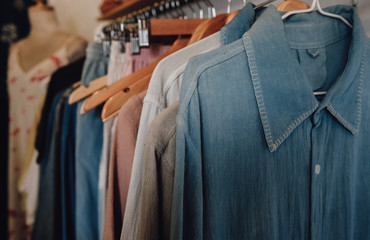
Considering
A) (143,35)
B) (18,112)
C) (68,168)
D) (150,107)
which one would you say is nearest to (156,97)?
(150,107)

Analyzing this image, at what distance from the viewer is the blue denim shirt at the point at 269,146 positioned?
471 millimetres

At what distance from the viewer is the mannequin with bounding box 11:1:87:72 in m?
1.49

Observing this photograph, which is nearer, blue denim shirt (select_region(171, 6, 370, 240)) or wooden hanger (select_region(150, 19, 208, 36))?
blue denim shirt (select_region(171, 6, 370, 240))

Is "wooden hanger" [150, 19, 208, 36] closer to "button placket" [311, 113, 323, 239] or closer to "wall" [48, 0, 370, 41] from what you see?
"button placket" [311, 113, 323, 239]

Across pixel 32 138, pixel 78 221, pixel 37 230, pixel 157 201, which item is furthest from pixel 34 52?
pixel 157 201

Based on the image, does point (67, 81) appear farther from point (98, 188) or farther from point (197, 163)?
point (197, 163)

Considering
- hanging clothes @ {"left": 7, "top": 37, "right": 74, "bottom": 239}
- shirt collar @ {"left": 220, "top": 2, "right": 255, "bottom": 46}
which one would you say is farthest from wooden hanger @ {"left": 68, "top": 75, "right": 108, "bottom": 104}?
hanging clothes @ {"left": 7, "top": 37, "right": 74, "bottom": 239}

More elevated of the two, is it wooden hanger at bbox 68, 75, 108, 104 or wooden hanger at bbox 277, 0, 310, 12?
wooden hanger at bbox 277, 0, 310, 12

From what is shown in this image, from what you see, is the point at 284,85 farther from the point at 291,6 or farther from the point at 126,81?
the point at 126,81

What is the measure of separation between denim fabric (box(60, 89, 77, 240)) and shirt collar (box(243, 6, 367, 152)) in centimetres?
71

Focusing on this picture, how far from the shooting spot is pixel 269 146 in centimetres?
49

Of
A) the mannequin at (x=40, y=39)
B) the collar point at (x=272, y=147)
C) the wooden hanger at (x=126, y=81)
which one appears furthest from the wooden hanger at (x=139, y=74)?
the mannequin at (x=40, y=39)

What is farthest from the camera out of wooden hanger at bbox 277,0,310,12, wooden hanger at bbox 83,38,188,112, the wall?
the wall

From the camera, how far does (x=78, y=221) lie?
86 centimetres
